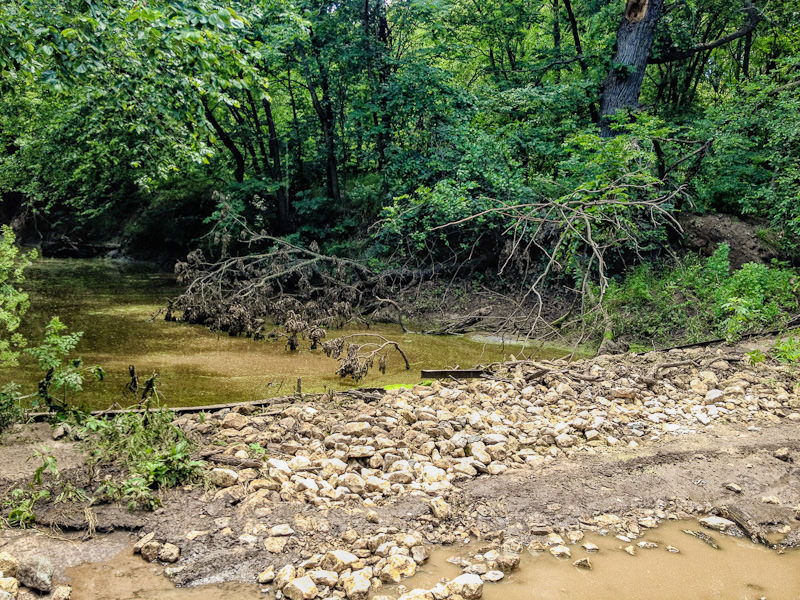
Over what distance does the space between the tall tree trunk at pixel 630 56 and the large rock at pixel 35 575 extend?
11.7m

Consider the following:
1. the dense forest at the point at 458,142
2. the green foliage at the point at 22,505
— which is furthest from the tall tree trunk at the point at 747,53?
the green foliage at the point at 22,505

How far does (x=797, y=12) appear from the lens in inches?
433

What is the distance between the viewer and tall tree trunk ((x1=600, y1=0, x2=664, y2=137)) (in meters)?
11.5

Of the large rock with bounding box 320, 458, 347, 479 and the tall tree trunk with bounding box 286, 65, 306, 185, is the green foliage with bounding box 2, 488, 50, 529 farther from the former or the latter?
the tall tree trunk with bounding box 286, 65, 306, 185

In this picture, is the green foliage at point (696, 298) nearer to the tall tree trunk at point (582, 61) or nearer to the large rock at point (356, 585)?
the tall tree trunk at point (582, 61)

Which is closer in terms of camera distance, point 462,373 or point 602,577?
point 602,577

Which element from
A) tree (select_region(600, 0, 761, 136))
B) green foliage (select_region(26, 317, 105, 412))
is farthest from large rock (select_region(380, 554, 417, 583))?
tree (select_region(600, 0, 761, 136))

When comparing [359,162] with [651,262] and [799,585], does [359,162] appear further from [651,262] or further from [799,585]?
[799,585]

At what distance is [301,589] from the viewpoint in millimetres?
2629

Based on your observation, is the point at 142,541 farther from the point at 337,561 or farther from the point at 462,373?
the point at 462,373

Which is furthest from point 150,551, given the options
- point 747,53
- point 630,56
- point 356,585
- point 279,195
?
point 747,53

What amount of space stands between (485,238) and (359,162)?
5365 mm

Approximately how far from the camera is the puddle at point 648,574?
2830mm

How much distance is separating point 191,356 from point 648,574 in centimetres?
672
